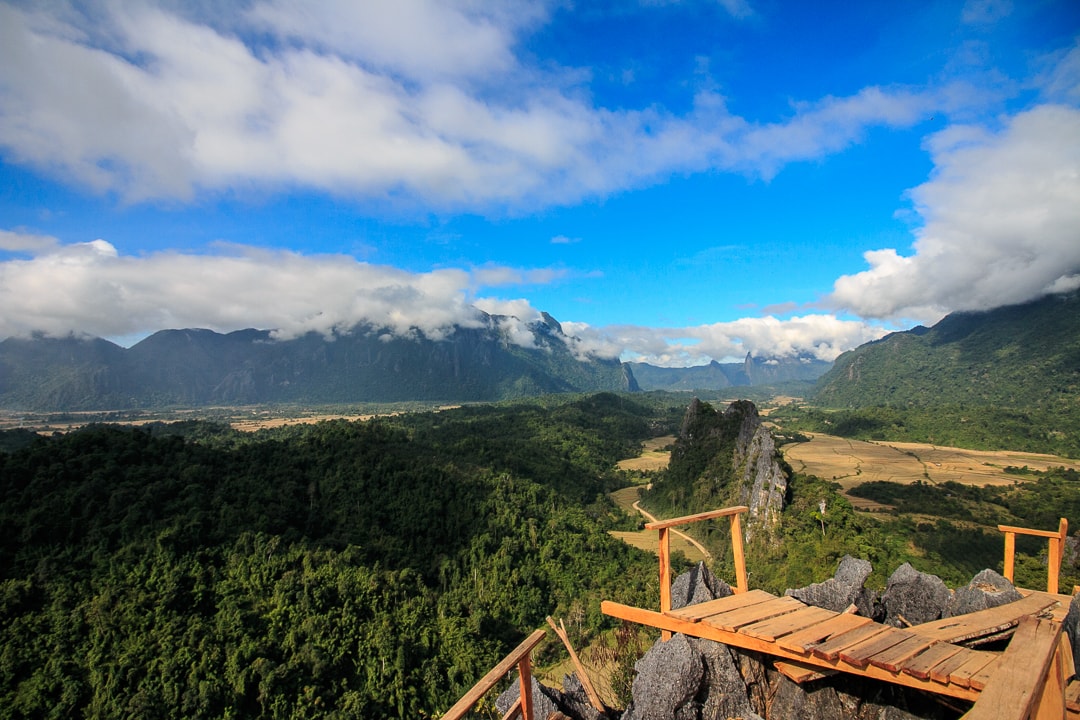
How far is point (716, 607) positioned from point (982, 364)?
170285 mm

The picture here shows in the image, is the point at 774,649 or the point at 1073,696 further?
the point at 774,649

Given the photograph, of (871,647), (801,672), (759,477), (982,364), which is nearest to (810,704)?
(801,672)

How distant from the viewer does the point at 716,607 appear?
521 centimetres

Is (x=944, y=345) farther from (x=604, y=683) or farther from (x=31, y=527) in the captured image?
(x=31, y=527)

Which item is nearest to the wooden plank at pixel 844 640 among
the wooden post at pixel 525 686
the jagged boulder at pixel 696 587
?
the jagged boulder at pixel 696 587

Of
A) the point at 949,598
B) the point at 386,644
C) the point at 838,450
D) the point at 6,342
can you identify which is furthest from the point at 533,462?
the point at 6,342

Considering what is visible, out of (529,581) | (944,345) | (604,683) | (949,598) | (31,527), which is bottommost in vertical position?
(529,581)

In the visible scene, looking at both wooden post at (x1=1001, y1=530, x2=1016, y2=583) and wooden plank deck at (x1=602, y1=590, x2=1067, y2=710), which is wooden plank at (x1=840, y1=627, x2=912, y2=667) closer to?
wooden plank deck at (x1=602, y1=590, x2=1067, y2=710)

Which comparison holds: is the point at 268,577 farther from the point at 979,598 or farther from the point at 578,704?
the point at 979,598

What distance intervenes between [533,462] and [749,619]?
5160cm

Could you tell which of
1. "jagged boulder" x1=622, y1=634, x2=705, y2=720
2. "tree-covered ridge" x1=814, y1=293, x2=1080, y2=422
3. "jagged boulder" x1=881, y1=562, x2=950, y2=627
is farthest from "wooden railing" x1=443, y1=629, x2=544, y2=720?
"tree-covered ridge" x1=814, y1=293, x2=1080, y2=422

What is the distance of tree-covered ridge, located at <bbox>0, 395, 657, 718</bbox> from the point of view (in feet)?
55.8

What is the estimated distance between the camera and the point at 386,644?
66.5 ft

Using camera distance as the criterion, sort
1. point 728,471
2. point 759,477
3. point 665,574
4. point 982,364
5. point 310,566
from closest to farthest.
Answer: point 665,574
point 310,566
point 759,477
point 728,471
point 982,364
